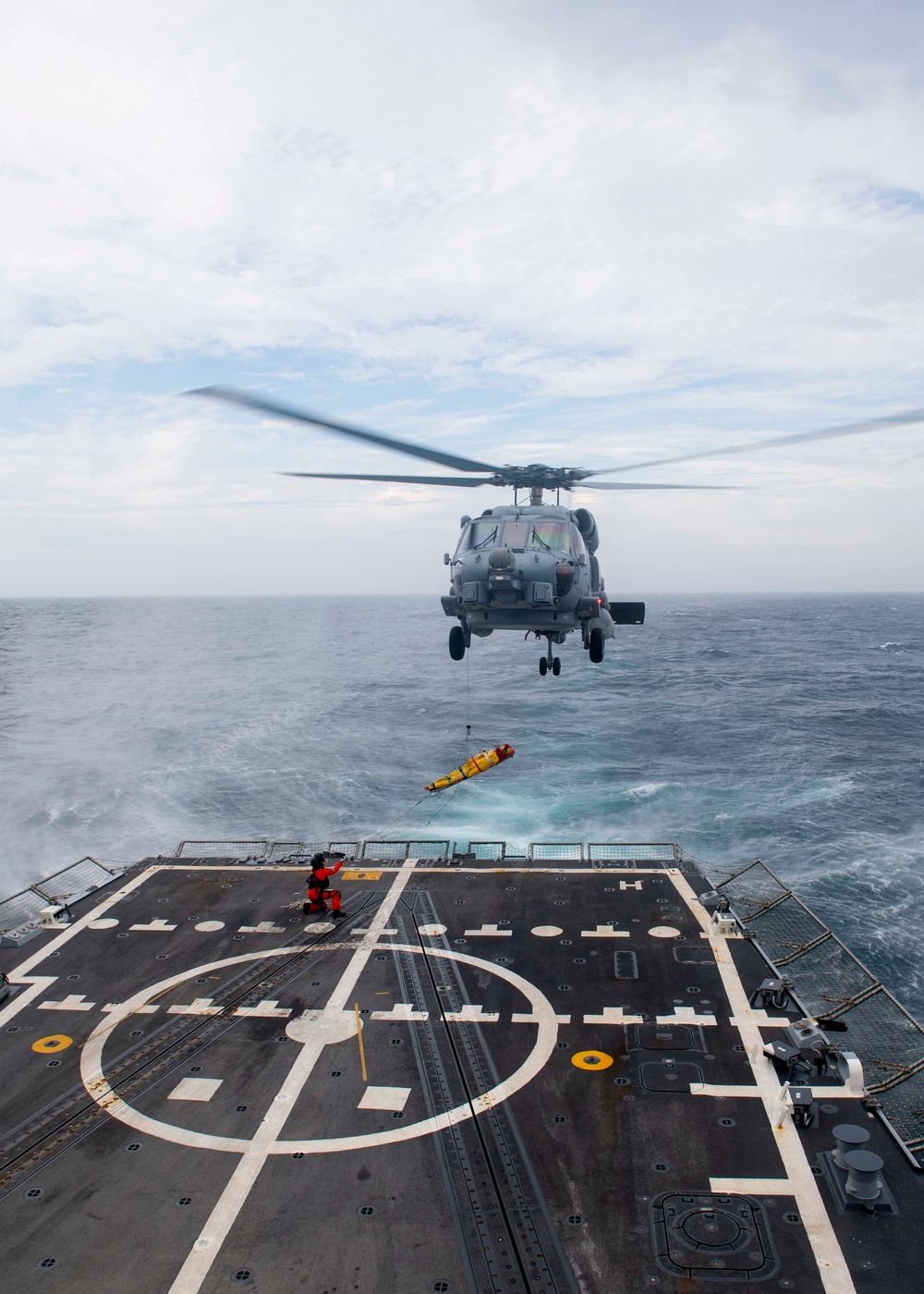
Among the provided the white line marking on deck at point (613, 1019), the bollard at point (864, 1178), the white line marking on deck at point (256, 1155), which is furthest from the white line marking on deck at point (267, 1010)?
the bollard at point (864, 1178)

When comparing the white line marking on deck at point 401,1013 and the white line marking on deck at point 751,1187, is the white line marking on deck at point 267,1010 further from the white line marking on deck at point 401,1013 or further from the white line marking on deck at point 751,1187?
the white line marking on deck at point 751,1187

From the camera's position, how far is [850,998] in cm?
1858

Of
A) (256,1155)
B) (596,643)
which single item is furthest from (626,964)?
(256,1155)

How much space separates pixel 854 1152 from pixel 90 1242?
1172cm

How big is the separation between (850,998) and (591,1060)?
679 cm

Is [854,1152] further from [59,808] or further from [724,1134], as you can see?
[59,808]

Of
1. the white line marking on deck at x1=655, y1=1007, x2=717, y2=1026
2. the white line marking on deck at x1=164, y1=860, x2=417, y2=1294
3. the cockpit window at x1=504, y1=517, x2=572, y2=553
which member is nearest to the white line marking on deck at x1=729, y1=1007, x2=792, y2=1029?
the white line marking on deck at x1=655, y1=1007, x2=717, y2=1026

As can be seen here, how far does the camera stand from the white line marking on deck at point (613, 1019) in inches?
685

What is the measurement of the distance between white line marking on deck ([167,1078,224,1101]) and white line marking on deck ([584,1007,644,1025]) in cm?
776

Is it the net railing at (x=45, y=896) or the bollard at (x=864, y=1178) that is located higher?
the bollard at (x=864, y=1178)

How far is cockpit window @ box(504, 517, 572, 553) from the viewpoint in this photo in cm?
2059

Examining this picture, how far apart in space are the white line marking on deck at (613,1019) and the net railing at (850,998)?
4.51 metres

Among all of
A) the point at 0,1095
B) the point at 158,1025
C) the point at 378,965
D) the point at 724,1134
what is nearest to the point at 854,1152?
the point at 724,1134

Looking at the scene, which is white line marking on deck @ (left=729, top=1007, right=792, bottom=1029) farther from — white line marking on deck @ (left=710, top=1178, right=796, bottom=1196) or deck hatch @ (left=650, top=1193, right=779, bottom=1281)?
deck hatch @ (left=650, top=1193, right=779, bottom=1281)
